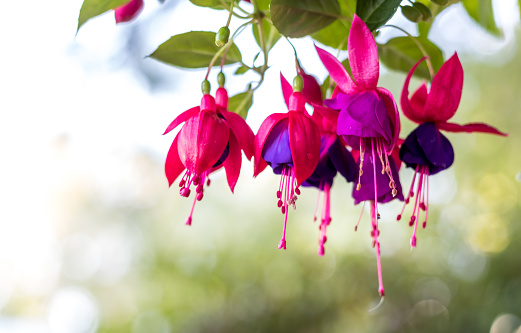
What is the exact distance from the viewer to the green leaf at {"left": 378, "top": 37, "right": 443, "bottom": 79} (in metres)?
0.54

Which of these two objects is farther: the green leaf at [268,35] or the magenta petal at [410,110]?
the green leaf at [268,35]

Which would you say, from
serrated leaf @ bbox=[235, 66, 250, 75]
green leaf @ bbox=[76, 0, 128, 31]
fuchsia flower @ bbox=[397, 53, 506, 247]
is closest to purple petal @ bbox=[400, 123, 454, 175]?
fuchsia flower @ bbox=[397, 53, 506, 247]

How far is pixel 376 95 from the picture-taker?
A: 0.38 meters

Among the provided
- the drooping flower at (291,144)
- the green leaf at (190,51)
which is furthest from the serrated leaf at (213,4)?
the drooping flower at (291,144)

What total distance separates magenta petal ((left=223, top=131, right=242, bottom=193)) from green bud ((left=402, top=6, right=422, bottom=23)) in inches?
7.9

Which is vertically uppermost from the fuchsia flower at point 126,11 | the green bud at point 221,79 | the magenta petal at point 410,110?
the fuchsia flower at point 126,11

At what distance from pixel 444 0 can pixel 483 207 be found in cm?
258

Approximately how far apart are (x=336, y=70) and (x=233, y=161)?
0.11 meters

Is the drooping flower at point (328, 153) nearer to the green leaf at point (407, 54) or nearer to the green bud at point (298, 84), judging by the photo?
the green bud at point (298, 84)

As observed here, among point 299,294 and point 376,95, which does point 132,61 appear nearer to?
point 299,294

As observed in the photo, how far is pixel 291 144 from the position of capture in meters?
0.37

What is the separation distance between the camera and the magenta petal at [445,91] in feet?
1.31

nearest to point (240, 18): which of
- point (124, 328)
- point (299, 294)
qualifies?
point (299, 294)

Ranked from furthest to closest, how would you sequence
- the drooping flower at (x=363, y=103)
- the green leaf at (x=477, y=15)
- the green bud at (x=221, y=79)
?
the green leaf at (x=477, y=15) < the green bud at (x=221, y=79) < the drooping flower at (x=363, y=103)
